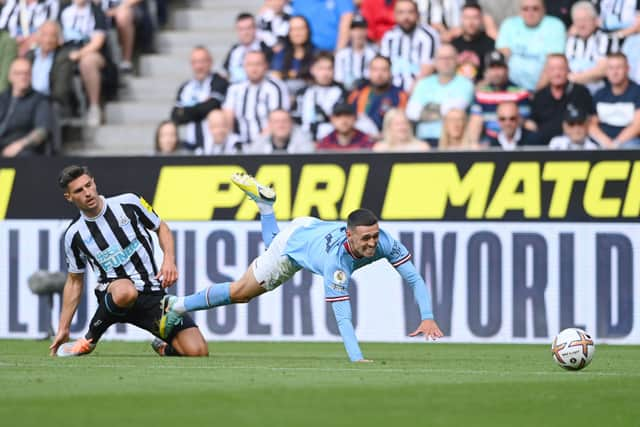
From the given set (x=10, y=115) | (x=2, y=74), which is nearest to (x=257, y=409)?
(x=10, y=115)

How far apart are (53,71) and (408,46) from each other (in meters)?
4.87

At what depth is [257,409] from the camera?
296 inches

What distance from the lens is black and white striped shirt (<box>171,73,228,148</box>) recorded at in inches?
682

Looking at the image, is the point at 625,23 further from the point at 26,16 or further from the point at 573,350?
the point at 26,16

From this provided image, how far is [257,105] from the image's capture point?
56.1 feet

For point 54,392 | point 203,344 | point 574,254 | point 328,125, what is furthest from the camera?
point 328,125

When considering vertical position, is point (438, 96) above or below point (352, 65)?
below

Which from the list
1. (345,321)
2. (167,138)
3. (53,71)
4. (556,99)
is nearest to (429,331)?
(345,321)

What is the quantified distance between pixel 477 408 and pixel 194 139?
1020 cm

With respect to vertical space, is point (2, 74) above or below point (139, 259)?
above

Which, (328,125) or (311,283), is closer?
(311,283)

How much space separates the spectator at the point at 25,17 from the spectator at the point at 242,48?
296 cm

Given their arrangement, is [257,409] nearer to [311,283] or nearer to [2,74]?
[311,283]

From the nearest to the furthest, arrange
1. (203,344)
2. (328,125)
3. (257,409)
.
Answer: (257,409) < (203,344) < (328,125)
